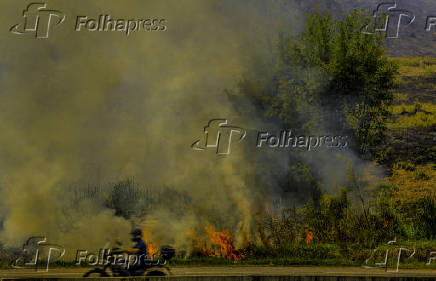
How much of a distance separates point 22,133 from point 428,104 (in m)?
24.9

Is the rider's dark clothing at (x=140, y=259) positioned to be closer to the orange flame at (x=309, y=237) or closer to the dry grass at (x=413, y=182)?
the orange flame at (x=309, y=237)

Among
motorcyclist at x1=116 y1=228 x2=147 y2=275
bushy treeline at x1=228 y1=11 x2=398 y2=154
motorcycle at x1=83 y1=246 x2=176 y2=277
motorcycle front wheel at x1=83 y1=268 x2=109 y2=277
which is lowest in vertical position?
motorcycle front wheel at x1=83 y1=268 x2=109 y2=277

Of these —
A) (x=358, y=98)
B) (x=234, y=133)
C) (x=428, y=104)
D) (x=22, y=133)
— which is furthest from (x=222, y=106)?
(x=428, y=104)

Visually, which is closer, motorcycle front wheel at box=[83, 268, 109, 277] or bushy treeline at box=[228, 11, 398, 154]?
motorcycle front wheel at box=[83, 268, 109, 277]

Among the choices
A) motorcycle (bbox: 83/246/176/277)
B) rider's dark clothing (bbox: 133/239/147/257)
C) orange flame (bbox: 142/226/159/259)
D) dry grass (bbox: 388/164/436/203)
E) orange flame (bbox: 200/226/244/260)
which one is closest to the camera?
motorcycle (bbox: 83/246/176/277)

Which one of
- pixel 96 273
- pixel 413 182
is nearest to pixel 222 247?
pixel 96 273

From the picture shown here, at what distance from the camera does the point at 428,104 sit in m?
36.5

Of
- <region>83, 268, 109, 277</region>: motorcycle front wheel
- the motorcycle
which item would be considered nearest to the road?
<region>83, 268, 109, 277</region>: motorcycle front wheel

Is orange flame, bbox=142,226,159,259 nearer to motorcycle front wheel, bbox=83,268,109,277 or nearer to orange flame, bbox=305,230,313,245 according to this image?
motorcycle front wheel, bbox=83,268,109,277

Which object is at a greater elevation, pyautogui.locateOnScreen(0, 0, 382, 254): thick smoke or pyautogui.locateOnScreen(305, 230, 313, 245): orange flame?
pyautogui.locateOnScreen(0, 0, 382, 254): thick smoke

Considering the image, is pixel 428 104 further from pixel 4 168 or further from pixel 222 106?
pixel 4 168

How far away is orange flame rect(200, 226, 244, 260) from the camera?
71.4 ft

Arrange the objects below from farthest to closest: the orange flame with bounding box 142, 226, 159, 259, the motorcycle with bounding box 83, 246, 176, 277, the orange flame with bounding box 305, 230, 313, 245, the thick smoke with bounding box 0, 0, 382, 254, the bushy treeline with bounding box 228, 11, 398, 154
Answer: the bushy treeline with bounding box 228, 11, 398, 154
the orange flame with bounding box 305, 230, 313, 245
the thick smoke with bounding box 0, 0, 382, 254
the orange flame with bounding box 142, 226, 159, 259
the motorcycle with bounding box 83, 246, 176, 277

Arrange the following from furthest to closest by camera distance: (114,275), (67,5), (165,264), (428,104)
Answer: (428,104) → (67,5) → (165,264) → (114,275)
